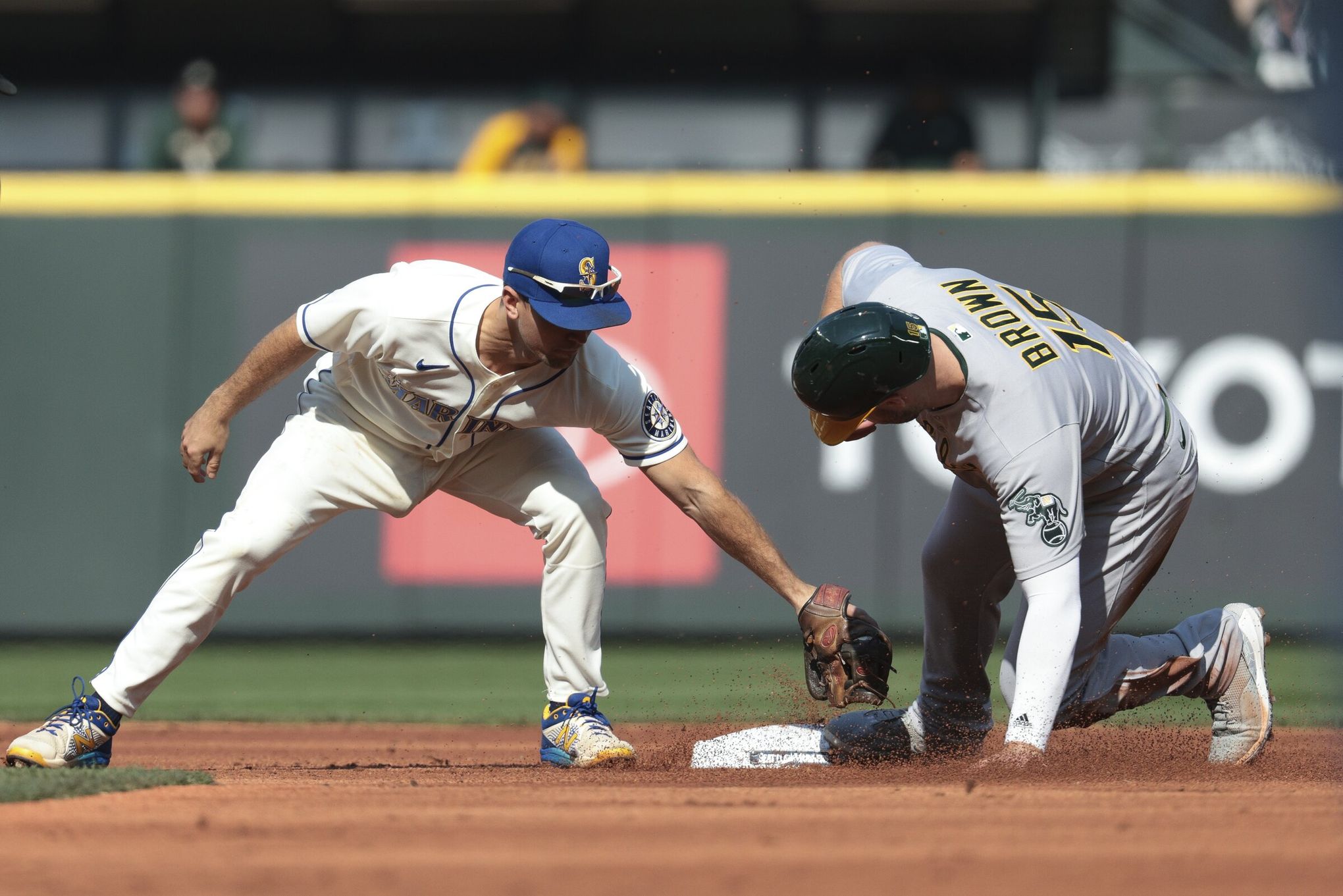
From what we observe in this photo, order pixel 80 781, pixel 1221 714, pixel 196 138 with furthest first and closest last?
pixel 196 138 → pixel 1221 714 → pixel 80 781

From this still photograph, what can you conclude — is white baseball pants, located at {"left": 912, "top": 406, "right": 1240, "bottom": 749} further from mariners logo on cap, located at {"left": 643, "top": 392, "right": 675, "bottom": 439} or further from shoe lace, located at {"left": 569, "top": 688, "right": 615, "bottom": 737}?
shoe lace, located at {"left": 569, "top": 688, "right": 615, "bottom": 737}

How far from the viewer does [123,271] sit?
8.47 meters

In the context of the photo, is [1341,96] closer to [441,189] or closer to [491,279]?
[491,279]

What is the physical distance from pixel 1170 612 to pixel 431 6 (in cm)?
637

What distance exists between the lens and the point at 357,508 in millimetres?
4422

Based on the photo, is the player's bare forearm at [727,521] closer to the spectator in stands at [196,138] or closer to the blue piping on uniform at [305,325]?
the blue piping on uniform at [305,325]

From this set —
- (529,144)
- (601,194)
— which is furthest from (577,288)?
(529,144)

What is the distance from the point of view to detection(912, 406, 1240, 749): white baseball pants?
4.20 m

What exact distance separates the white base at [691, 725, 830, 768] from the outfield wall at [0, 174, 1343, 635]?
3206 millimetres

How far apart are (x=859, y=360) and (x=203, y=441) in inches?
76.0

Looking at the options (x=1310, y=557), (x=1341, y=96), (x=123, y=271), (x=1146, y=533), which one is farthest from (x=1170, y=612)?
(x=123, y=271)

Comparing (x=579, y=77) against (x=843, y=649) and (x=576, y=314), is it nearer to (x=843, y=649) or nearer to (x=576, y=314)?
(x=576, y=314)

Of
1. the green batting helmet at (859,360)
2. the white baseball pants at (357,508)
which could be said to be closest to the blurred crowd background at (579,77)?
the white baseball pants at (357,508)

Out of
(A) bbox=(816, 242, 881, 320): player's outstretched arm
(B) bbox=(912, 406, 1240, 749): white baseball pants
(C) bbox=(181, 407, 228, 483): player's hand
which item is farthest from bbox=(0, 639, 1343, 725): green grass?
(C) bbox=(181, 407, 228, 483): player's hand
